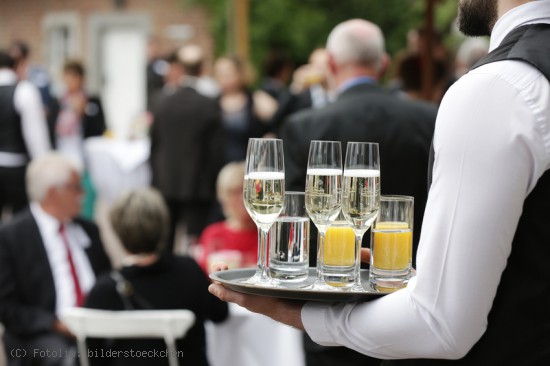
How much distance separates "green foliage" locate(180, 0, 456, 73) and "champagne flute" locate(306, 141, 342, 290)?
14.1 metres

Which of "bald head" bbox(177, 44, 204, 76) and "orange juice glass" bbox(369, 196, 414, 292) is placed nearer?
"orange juice glass" bbox(369, 196, 414, 292)

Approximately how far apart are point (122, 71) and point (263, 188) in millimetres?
16474

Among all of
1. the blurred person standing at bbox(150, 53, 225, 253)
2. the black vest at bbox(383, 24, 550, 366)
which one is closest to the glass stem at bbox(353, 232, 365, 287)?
the black vest at bbox(383, 24, 550, 366)

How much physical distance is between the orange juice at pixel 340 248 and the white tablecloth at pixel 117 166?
7.34m

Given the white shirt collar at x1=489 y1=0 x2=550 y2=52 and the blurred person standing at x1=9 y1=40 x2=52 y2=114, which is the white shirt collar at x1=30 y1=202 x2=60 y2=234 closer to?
the white shirt collar at x1=489 y1=0 x2=550 y2=52

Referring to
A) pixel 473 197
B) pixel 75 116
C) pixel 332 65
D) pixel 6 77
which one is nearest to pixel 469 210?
pixel 473 197

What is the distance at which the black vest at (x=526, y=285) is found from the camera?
1.45m

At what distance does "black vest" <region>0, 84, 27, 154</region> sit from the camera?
26.6ft

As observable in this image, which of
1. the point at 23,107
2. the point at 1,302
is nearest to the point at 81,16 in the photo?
the point at 23,107

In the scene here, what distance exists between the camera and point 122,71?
704 inches

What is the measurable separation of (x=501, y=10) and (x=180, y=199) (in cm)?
641

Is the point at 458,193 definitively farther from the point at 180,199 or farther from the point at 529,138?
→ the point at 180,199

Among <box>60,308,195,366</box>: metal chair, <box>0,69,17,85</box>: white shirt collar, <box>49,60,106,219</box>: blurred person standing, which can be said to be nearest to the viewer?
<box>60,308,195,366</box>: metal chair

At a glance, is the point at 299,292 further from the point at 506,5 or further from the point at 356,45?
the point at 356,45
